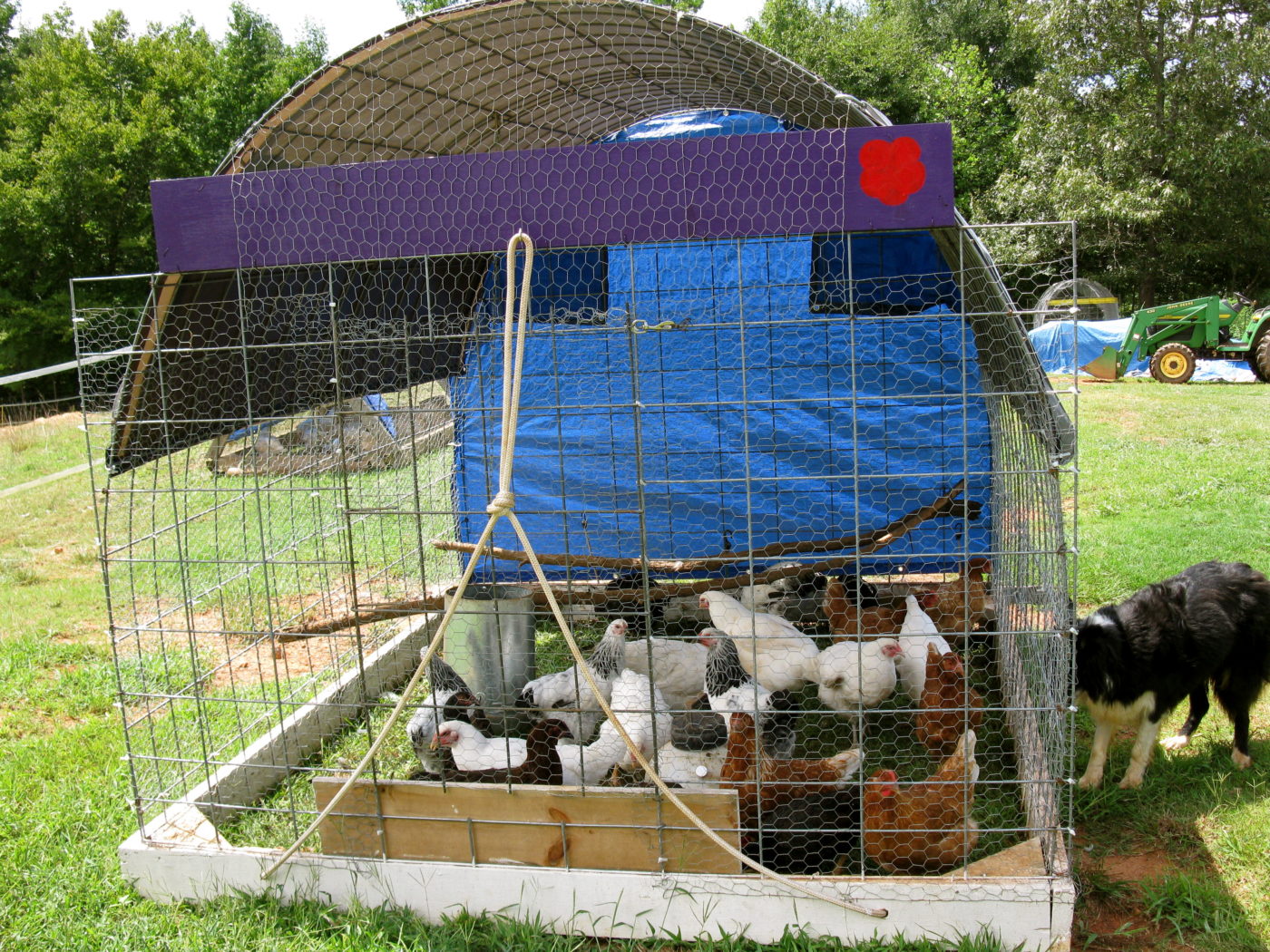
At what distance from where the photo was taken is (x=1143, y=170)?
63.4 ft

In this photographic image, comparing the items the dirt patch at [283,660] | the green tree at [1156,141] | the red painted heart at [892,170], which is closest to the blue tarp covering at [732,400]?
the dirt patch at [283,660]

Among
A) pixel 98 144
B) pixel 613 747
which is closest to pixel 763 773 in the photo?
pixel 613 747

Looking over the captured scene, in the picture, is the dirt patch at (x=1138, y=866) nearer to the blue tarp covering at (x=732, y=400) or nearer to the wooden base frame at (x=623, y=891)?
the wooden base frame at (x=623, y=891)

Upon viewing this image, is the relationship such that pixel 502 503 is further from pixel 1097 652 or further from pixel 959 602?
pixel 959 602

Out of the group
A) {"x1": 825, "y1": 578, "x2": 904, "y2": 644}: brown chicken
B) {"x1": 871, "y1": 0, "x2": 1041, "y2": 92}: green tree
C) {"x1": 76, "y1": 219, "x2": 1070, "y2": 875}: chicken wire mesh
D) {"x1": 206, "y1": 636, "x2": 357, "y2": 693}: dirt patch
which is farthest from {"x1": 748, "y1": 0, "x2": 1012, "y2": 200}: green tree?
{"x1": 206, "y1": 636, "x2": 357, "y2": 693}: dirt patch

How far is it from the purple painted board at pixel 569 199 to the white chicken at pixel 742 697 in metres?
1.75

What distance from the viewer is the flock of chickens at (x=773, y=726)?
2.83 meters

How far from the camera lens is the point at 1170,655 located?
10.9 feet

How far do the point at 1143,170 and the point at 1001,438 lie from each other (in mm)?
18570

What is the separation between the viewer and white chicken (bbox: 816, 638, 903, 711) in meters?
3.79

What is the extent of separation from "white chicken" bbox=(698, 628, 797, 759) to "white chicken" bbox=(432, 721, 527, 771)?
2.57 feet

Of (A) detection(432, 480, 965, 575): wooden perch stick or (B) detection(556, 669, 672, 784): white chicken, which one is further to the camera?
(A) detection(432, 480, 965, 575): wooden perch stick

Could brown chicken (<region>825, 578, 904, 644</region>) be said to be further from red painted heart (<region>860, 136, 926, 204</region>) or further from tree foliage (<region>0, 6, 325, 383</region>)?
tree foliage (<region>0, 6, 325, 383</region>)

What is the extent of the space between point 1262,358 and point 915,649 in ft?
42.3
